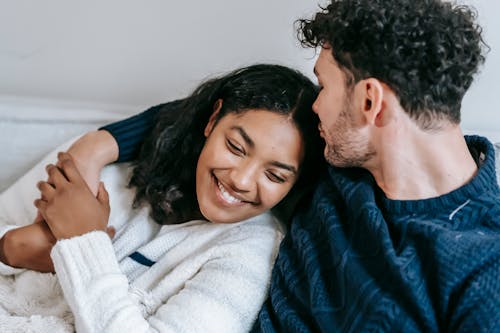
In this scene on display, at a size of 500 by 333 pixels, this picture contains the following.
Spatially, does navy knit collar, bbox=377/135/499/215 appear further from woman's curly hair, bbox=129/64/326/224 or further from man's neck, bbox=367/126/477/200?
woman's curly hair, bbox=129/64/326/224

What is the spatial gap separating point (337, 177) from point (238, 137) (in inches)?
8.8

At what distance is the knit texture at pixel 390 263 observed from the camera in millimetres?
969

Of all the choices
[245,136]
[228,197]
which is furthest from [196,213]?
[245,136]

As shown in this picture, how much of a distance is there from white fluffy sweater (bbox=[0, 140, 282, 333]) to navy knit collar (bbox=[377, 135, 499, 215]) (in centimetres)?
31

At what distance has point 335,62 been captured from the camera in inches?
44.8

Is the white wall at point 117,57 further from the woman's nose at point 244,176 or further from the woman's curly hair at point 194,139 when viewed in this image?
the woman's nose at point 244,176

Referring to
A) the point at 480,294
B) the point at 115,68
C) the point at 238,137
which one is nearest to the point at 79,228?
the point at 238,137

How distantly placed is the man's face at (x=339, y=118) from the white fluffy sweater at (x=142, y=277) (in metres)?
0.28

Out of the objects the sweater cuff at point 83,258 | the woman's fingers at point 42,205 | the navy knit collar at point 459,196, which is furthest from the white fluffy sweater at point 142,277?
the navy knit collar at point 459,196

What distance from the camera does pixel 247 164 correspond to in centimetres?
122

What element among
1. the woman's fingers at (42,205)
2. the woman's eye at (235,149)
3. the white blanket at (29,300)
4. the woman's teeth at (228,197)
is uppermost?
the woman's eye at (235,149)

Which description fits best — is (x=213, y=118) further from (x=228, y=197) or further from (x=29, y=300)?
(x=29, y=300)

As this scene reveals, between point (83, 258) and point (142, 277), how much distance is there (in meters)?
0.17

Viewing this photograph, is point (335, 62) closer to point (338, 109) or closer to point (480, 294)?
point (338, 109)
